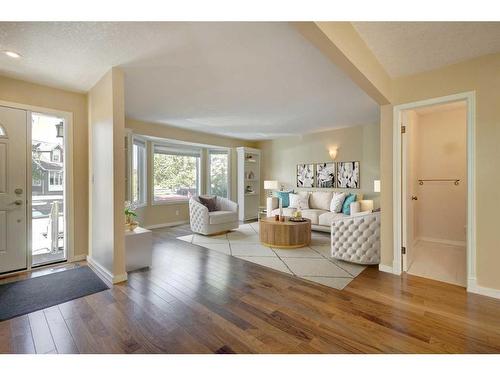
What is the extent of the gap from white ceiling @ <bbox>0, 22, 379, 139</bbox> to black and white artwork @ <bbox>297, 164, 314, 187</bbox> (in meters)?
2.09

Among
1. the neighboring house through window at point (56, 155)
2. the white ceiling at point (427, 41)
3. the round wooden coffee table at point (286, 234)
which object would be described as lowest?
the round wooden coffee table at point (286, 234)

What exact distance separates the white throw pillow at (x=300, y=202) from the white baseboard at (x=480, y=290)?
134 inches

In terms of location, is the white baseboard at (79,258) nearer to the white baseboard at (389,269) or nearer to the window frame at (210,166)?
the window frame at (210,166)

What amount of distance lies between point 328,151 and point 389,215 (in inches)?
131

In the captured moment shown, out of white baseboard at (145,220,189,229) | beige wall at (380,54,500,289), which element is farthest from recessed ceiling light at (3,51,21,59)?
beige wall at (380,54,500,289)

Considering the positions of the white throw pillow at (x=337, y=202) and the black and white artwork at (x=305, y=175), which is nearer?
the white throw pillow at (x=337, y=202)

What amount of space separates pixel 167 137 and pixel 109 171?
2.93 meters

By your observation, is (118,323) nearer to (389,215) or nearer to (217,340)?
(217,340)

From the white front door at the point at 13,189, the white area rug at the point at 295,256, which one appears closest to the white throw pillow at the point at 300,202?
the white area rug at the point at 295,256

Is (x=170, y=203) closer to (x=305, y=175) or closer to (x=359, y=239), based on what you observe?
(x=305, y=175)

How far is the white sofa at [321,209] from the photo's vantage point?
4926 mm

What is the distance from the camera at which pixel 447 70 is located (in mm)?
2529

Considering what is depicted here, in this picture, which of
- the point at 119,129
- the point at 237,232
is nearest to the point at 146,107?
the point at 119,129

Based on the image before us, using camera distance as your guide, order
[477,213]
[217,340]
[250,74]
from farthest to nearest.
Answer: [250,74], [477,213], [217,340]
